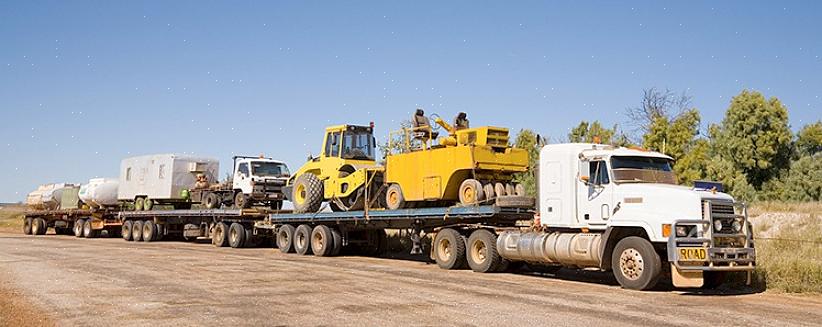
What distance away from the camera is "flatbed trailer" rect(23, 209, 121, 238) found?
128 feet

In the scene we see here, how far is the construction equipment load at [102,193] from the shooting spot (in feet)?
128

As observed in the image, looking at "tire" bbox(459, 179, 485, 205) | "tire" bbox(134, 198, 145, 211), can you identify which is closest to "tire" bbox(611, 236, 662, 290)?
"tire" bbox(459, 179, 485, 205)

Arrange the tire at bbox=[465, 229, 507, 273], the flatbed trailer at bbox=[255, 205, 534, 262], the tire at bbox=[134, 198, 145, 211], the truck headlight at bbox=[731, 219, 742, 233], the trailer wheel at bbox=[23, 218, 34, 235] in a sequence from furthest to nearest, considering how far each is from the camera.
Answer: the trailer wheel at bbox=[23, 218, 34, 235] → the tire at bbox=[134, 198, 145, 211] → the flatbed trailer at bbox=[255, 205, 534, 262] → the tire at bbox=[465, 229, 507, 273] → the truck headlight at bbox=[731, 219, 742, 233]

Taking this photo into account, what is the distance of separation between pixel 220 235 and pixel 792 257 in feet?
68.1

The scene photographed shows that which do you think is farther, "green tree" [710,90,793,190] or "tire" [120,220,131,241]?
"green tree" [710,90,793,190]

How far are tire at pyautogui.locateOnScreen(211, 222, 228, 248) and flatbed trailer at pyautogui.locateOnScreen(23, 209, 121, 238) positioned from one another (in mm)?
12092

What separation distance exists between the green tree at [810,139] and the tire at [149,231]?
40092 millimetres

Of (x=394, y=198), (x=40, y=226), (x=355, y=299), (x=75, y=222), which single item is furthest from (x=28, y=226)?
(x=355, y=299)

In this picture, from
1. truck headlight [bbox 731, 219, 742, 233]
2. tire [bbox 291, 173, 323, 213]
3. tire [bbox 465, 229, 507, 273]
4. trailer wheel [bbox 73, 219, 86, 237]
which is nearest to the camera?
truck headlight [bbox 731, 219, 742, 233]

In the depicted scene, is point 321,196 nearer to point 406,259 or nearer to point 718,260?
point 406,259

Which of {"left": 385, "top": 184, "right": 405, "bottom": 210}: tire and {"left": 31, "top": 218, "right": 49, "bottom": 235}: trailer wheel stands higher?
{"left": 385, "top": 184, "right": 405, "bottom": 210}: tire

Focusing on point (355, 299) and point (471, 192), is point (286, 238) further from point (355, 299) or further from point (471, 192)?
point (355, 299)

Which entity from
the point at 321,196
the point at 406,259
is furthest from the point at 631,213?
the point at 321,196

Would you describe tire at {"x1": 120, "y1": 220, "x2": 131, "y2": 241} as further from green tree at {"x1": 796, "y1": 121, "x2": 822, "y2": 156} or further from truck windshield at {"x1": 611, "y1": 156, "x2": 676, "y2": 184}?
green tree at {"x1": 796, "y1": 121, "x2": 822, "y2": 156}
